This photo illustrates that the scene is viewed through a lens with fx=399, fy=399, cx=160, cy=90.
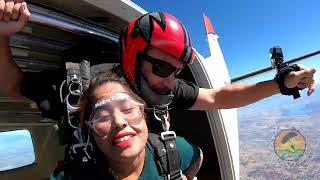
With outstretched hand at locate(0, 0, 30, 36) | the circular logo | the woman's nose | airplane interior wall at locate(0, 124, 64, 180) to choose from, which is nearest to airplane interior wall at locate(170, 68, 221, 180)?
the woman's nose

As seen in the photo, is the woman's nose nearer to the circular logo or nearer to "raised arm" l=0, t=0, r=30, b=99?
"raised arm" l=0, t=0, r=30, b=99

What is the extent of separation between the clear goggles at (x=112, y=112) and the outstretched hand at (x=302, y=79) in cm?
90

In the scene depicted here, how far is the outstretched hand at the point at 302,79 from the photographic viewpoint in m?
2.13

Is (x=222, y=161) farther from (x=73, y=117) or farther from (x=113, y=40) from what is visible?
(x=73, y=117)

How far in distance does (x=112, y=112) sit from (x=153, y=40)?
0.41 meters

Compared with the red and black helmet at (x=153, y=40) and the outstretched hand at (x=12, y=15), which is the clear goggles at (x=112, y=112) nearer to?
the red and black helmet at (x=153, y=40)

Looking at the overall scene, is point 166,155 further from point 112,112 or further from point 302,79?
point 302,79

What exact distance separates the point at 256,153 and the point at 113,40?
86991mm

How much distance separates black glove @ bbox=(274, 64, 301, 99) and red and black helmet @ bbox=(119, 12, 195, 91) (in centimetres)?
60

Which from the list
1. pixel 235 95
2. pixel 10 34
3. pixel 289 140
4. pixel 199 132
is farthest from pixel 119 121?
pixel 289 140

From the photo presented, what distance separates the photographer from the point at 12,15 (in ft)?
4.85

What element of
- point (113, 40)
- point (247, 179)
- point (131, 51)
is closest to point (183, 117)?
point (113, 40)

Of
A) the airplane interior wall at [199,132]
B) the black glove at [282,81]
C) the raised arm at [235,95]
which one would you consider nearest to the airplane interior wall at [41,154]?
the airplane interior wall at [199,132]

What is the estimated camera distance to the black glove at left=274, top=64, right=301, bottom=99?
2.18m
